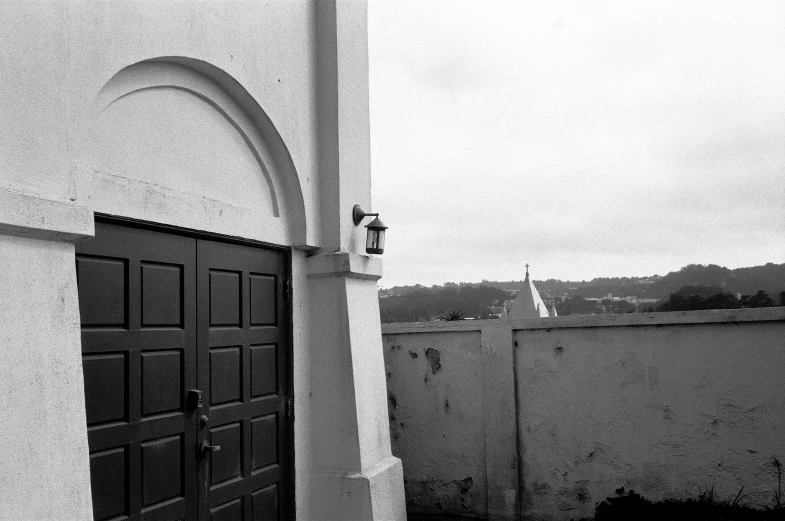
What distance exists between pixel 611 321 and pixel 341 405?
2651 mm

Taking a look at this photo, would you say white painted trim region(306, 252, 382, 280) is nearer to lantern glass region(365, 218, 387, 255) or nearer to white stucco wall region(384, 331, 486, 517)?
lantern glass region(365, 218, 387, 255)

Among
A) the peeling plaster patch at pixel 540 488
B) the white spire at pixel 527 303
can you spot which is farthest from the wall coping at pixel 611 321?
the white spire at pixel 527 303

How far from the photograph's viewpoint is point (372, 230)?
640cm

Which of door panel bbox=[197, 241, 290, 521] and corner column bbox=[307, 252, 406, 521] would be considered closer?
door panel bbox=[197, 241, 290, 521]

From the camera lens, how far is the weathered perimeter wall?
6.22 m

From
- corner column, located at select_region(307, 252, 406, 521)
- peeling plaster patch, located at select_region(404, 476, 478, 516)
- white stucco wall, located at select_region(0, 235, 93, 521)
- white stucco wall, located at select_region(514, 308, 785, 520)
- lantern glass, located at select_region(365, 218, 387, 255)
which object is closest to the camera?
white stucco wall, located at select_region(0, 235, 93, 521)

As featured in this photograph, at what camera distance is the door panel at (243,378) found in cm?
498

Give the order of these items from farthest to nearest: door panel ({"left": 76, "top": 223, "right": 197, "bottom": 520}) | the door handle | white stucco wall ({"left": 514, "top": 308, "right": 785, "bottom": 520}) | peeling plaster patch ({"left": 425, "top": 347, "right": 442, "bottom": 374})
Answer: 1. peeling plaster patch ({"left": 425, "top": 347, "right": 442, "bottom": 374})
2. white stucco wall ({"left": 514, "top": 308, "right": 785, "bottom": 520})
3. the door handle
4. door panel ({"left": 76, "top": 223, "right": 197, "bottom": 520})

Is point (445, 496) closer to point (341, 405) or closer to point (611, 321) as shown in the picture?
point (341, 405)

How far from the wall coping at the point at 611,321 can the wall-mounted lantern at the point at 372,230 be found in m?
1.57

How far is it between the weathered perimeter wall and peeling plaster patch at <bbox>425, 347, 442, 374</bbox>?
0.03 meters

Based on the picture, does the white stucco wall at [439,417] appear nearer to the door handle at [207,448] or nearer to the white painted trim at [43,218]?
the door handle at [207,448]

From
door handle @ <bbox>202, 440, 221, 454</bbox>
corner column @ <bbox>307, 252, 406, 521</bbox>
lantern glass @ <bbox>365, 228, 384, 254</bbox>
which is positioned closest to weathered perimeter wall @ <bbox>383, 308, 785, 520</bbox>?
corner column @ <bbox>307, 252, 406, 521</bbox>

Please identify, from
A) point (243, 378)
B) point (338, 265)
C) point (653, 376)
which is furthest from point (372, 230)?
point (653, 376)
